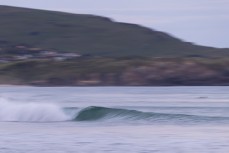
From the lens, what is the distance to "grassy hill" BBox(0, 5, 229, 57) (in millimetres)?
176000

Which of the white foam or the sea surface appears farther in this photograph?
the white foam

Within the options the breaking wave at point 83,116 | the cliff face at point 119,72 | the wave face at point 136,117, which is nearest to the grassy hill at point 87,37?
the cliff face at point 119,72

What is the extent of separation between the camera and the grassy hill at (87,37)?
577 ft

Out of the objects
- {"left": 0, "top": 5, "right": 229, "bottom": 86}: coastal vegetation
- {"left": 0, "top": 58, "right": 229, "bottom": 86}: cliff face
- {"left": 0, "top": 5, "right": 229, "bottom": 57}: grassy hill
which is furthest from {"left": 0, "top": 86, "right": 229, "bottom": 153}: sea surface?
{"left": 0, "top": 5, "right": 229, "bottom": 57}: grassy hill

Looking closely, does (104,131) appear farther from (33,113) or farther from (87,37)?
(87,37)

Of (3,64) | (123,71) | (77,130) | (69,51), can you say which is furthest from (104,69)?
(77,130)

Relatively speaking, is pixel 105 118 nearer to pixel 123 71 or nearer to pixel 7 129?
pixel 7 129

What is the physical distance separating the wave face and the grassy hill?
392 ft

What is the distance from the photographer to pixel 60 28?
189 metres

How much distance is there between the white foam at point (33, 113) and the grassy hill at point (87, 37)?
119627 mm

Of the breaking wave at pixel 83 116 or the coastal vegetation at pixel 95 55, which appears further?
the coastal vegetation at pixel 95 55

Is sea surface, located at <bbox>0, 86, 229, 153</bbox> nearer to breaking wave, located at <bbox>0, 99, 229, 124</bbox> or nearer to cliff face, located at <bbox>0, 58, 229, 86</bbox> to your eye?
breaking wave, located at <bbox>0, 99, 229, 124</bbox>

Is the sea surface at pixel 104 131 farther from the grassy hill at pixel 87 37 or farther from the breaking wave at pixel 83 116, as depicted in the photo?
the grassy hill at pixel 87 37

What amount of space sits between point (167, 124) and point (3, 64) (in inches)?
3802
